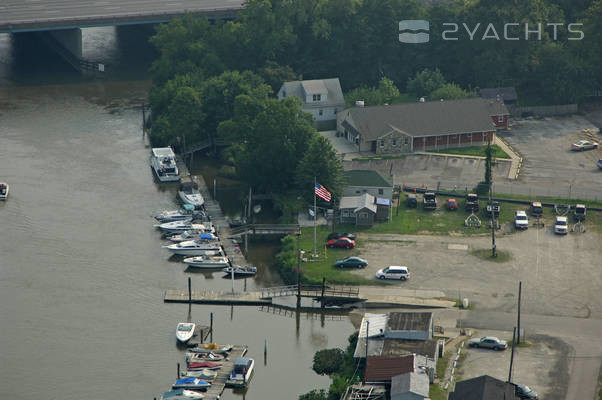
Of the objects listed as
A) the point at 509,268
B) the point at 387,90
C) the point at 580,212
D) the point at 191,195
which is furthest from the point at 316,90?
the point at 509,268

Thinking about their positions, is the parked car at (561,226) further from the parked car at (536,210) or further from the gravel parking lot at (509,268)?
the parked car at (536,210)

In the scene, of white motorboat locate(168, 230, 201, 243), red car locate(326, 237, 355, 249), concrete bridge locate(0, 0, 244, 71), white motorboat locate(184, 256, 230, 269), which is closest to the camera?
white motorboat locate(184, 256, 230, 269)

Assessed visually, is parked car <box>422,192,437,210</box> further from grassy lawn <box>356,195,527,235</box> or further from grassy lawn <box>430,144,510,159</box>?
grassy lawn <box>430,144,510,159</box>

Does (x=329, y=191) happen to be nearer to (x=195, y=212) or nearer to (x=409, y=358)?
(x=195, y=212)

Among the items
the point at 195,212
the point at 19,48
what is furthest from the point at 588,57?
the point at 19,48

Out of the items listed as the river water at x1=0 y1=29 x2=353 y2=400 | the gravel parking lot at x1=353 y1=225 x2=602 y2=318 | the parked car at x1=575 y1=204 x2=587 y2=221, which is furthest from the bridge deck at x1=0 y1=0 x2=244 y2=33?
the parked car at x1=575 y1=204 x2=587 y2=221
